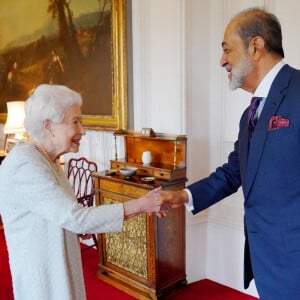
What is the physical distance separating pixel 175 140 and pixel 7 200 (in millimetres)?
1770

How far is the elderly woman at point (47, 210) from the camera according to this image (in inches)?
61.0

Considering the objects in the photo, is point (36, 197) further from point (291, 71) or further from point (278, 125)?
point (291, 71)

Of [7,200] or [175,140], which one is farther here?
[175,140]

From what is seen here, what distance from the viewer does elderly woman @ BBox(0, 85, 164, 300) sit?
1.55m

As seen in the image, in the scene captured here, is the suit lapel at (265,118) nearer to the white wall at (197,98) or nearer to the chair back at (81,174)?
the white wall at (197,98)

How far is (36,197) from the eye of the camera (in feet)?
5.06

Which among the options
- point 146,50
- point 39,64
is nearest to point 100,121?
point 146,50

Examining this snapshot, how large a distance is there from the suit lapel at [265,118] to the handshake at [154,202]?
1.68 feet

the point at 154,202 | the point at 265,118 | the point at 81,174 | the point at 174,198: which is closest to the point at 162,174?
the point at 174,198

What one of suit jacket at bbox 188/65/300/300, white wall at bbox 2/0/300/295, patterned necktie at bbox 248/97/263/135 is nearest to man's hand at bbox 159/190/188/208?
suit jacket at bbox 188/65/300/300

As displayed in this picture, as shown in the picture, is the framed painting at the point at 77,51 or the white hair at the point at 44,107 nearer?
the white hair at the point at 44,107

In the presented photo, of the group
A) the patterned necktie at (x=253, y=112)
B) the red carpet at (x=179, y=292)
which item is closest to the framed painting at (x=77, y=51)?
the red carpet at (x=179, y=292)

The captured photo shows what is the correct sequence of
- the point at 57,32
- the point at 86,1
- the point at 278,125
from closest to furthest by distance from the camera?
1. the point at 278,125
2. the point at 86,1
3. the point at 57,32

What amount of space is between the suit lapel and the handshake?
1.68ft
